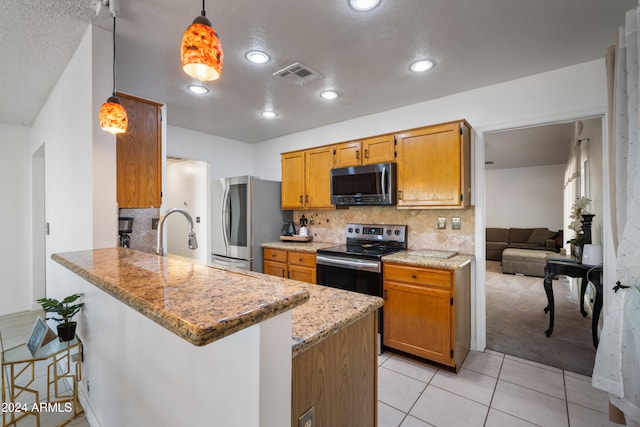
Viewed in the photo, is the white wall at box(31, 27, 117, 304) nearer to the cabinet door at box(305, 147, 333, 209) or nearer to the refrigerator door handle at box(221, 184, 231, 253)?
the refrigerator door handle at box(221, 184, 231, 253)

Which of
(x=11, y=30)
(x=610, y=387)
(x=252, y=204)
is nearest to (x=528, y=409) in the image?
(x=610, y=387)

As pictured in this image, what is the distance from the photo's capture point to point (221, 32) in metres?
1.85

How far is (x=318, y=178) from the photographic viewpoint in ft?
11.8

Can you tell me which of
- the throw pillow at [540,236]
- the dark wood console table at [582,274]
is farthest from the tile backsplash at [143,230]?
the throw pillow at [540,236]

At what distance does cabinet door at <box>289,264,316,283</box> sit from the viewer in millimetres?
3195

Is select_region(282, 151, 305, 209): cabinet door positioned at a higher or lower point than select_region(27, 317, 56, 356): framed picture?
higher

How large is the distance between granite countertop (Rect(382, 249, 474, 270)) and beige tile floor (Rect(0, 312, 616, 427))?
901mm

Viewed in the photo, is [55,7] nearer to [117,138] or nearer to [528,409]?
[117,138]

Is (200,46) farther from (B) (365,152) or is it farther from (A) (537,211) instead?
(A) (537,211)

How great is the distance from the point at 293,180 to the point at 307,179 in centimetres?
25

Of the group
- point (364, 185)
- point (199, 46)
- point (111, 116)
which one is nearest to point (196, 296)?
point (199, 46)

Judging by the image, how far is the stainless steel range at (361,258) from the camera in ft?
8.95

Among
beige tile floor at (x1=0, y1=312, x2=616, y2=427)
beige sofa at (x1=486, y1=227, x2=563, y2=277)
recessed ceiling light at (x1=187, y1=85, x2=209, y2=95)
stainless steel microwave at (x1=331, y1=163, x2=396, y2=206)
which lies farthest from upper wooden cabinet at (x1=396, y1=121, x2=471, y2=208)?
beige sofa at (x1=486, y1=227, x2=563, y2=277)

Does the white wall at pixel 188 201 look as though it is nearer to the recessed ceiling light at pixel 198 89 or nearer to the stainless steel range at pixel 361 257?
the recessed ceiling light at pixel 198 89
